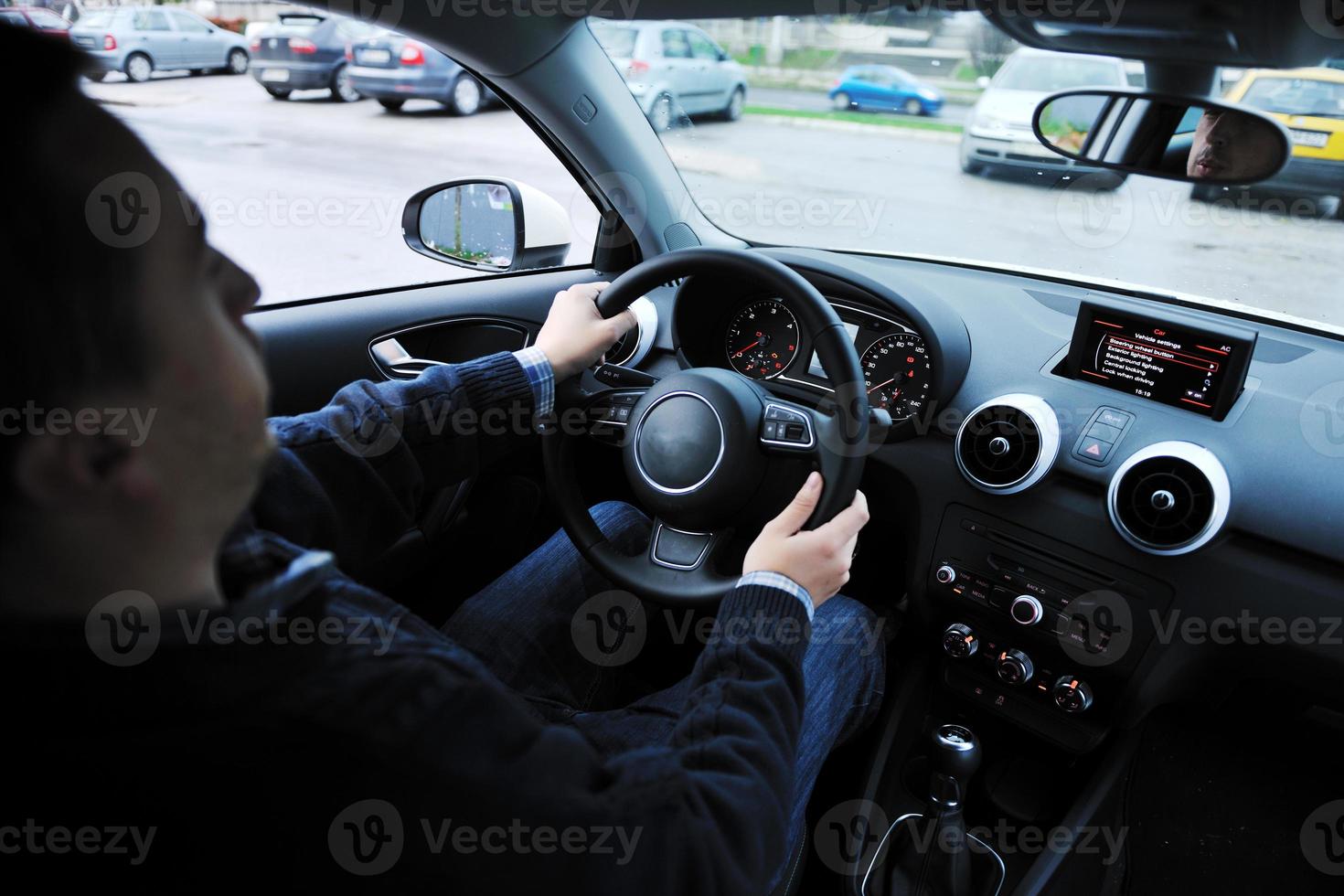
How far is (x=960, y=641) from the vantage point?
Result: 201cm

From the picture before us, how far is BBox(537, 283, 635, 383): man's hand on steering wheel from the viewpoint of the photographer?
71.1 inches

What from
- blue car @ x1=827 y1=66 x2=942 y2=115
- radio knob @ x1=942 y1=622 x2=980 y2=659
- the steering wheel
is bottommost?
radio knob @ x1=942 y1=622 x2=980 y2=659

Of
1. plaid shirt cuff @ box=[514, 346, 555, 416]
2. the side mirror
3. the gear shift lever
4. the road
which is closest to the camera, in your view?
plaid shirt cuff @ box=[514, 346, 555, 416]

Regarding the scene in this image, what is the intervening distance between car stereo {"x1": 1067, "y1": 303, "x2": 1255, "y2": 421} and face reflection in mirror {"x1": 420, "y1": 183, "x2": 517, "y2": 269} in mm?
1560

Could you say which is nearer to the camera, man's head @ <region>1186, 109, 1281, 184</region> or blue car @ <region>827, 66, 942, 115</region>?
man's head @ <region>1186, 109, 1281, 184</region>

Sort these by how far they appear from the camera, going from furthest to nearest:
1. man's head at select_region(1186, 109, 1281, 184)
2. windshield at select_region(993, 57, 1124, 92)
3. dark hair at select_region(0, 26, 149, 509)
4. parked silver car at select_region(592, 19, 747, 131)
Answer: parked silver car at select_region(592, 19, 747, 131), windshield at select_region(993, 57, 1124, 92), man's head at select_region(1186, 109, 1281, 184), dark hair at select_region(0, 26, 149, 509)

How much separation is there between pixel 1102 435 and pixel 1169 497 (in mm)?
204

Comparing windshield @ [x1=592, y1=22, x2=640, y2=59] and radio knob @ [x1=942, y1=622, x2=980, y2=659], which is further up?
windshield @ [x1=592, y1=22, x2=640, y2=59]

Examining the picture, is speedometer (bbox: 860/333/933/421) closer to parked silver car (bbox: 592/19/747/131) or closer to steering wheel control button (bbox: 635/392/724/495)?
steering wheel control button (bbox: 635/392/724/495)

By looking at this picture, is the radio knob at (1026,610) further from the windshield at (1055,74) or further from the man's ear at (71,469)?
the man's ear at (71,469)

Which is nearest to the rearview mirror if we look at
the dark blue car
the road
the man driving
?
the road

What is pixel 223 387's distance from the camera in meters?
0.78

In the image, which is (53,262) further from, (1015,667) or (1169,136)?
(1015,667)

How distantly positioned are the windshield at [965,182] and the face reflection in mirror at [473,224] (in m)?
0.51
